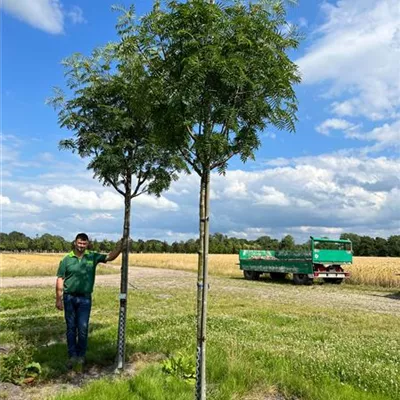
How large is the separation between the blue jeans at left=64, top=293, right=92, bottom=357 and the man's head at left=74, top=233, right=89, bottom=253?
0.69 m

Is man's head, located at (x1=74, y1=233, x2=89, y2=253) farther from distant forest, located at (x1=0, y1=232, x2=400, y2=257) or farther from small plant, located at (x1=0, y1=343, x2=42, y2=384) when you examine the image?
distant forest, located at (x1=0, y1=232, x2=400, y2=257)

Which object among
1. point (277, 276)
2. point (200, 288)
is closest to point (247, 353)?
point (200, 288)

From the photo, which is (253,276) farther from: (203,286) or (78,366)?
(203,286)

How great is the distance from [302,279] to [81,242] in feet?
67.2

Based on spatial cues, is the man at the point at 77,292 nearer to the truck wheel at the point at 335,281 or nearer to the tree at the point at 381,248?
the truck wheel at the point at 335,281

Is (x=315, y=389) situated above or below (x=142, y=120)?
below

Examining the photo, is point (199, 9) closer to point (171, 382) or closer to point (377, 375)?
point (171, 382)

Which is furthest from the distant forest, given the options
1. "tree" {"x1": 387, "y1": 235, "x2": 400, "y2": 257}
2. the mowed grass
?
the mowed grass

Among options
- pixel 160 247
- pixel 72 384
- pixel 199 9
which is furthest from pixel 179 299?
pixel 160 247

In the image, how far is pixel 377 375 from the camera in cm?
551

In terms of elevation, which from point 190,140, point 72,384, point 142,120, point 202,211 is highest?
point 142,120

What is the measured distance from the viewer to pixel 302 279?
83.7ft

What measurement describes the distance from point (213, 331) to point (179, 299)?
25.3ft

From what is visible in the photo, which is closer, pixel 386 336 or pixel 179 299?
pixel 386 336
